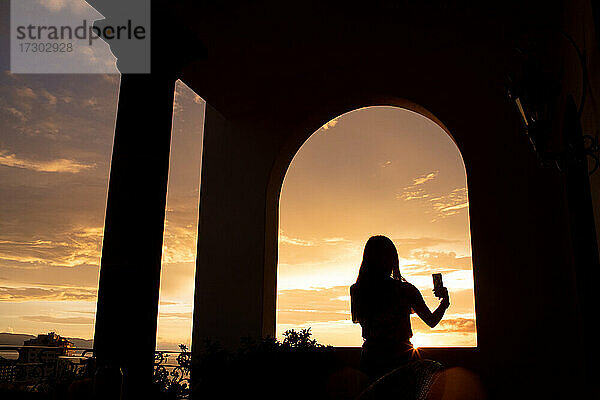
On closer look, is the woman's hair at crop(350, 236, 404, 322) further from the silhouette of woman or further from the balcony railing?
the balcony railing

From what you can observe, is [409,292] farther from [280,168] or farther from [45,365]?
[45,365]

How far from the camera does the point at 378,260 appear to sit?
2.61m

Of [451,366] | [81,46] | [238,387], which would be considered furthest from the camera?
[81,46]

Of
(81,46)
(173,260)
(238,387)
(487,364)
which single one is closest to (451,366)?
(487,364)

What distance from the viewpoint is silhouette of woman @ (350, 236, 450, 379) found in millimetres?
2475

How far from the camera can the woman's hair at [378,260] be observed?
2592 mm

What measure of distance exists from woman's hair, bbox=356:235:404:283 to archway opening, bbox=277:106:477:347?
366 centimetres

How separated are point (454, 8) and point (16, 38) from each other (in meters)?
4.55

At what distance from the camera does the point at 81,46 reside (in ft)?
19.1

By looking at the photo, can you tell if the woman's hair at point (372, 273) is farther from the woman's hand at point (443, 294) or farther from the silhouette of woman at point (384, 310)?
the woman's hand at point (443, 294)

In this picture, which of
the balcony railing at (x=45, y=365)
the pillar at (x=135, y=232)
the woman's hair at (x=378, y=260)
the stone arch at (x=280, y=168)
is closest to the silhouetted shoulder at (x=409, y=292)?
the woman's hair at (x=378, y=260)

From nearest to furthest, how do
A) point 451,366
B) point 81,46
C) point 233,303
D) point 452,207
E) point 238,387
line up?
point 238,387
point 451,366
point 233,303
point 81,46
point 452,207

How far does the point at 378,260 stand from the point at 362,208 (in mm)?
4472

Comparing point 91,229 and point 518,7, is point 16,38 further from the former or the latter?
point 518,7
